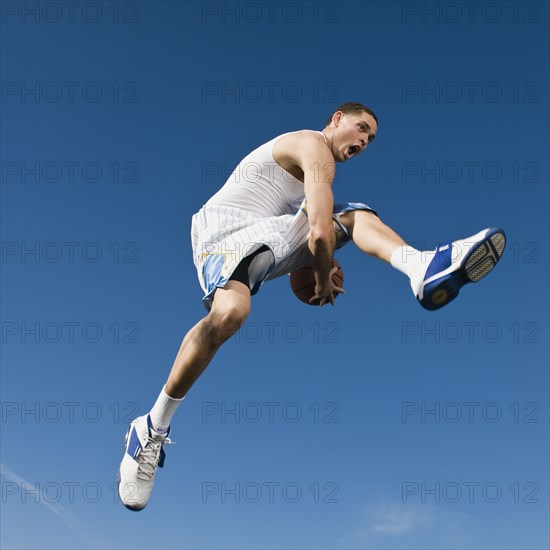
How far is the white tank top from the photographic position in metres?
5.48

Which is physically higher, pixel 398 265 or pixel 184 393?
pixel 398 265

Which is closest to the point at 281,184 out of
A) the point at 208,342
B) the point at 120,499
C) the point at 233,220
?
the point at 233,220

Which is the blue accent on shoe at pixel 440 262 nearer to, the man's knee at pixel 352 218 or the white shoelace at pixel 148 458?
the man's knee at pixel 352 218

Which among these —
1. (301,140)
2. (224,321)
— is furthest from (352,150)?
(224,321)

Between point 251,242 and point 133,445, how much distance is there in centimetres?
164

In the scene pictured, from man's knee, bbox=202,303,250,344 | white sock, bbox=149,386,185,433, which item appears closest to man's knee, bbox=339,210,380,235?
man's knee, bbox=202,303,250,344

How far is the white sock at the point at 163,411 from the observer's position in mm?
5449

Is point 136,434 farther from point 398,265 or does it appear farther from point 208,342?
point 398,265

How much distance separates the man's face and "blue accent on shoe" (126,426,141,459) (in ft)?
7.55

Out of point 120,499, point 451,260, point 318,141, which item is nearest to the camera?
point 451,260

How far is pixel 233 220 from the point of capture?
5.47 m

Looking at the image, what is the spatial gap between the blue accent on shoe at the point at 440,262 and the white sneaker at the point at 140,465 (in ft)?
6.98

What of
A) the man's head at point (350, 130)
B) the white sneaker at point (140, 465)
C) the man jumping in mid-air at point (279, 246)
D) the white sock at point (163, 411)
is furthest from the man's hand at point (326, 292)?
the white sneaker at point (140, 465)

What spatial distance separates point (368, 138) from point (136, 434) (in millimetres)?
2528
